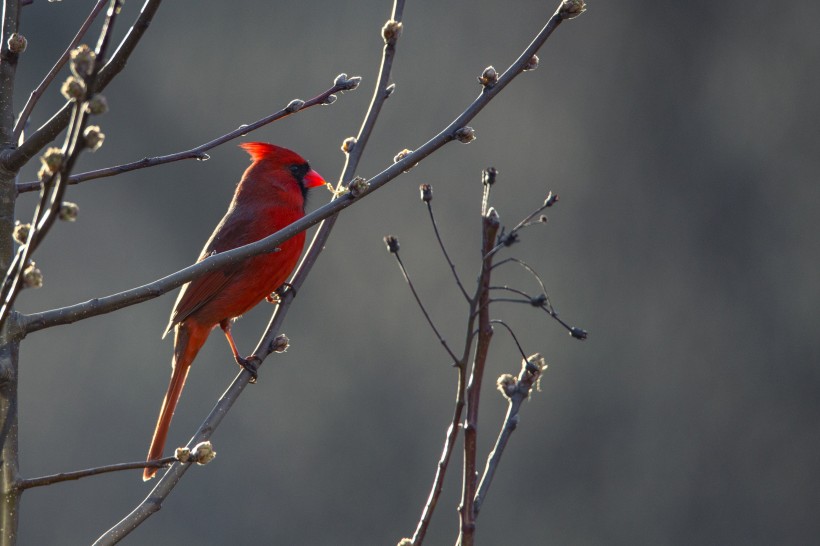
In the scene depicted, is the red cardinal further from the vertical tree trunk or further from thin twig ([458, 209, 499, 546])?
thin twig ([458, 209, 499, 546])

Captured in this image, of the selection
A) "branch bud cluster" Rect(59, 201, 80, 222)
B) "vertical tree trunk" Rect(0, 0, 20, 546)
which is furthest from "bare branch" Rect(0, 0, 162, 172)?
"branch bud cluster" Rect(59, 201, 80, 222)

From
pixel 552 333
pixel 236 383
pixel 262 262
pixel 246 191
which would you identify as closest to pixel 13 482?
pixel 236 383

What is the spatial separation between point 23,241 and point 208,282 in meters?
1.80

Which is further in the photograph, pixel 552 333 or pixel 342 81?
Result: pixel 552 333

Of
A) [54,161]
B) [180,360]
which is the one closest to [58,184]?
[54,161]

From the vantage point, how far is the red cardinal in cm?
289

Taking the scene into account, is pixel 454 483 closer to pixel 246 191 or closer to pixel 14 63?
pixel 246 191

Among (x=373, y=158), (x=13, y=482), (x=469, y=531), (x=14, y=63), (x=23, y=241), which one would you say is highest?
(x=373, y=158)

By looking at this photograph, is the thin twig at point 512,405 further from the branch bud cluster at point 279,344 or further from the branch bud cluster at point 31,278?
the branch bud cluster at point 279,344

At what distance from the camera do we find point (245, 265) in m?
2.94

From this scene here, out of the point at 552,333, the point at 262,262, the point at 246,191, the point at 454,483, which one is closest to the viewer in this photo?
the point at 262,262

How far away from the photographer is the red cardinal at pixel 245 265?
9.49 feet

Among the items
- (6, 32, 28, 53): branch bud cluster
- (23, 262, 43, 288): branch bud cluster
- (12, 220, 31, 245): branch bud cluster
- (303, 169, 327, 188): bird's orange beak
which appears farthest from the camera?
(303, 169, 327, 188): bird's orange beak

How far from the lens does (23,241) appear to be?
117 centimetres
